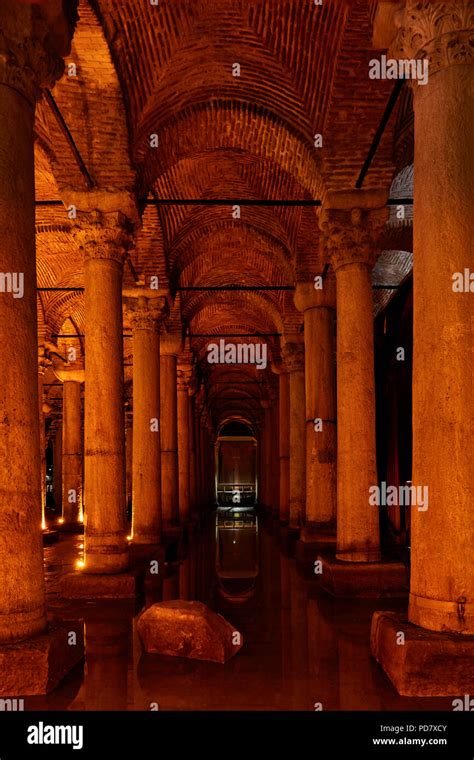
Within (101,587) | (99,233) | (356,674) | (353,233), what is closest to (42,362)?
(99,233)

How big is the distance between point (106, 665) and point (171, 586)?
3947 mm

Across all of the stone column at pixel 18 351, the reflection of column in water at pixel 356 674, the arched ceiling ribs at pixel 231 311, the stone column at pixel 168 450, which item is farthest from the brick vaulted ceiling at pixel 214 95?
the arched ceiling ribs at pixel 231 311

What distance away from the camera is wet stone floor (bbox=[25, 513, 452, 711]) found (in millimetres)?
4383

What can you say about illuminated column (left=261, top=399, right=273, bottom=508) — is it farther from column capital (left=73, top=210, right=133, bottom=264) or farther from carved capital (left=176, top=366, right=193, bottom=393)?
column capital (left=73, top=210, right=133, bottom=264)

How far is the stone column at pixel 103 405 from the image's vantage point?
819 centimetres

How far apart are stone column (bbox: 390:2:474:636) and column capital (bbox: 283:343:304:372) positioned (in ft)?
37.7

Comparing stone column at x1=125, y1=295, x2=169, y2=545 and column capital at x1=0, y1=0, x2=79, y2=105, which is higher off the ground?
column capital at x1=0, y1=0, x2=79, y2=105

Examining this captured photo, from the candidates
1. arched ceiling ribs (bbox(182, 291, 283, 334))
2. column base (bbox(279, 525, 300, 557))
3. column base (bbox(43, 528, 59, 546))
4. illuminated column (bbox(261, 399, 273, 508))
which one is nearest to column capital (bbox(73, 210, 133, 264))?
column base (bbox(279, 525, 300, 557))

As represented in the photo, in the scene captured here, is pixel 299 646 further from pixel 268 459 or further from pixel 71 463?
pixel 268 459

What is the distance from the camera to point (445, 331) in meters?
4.46

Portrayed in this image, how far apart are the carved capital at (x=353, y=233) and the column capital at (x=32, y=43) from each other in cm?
426

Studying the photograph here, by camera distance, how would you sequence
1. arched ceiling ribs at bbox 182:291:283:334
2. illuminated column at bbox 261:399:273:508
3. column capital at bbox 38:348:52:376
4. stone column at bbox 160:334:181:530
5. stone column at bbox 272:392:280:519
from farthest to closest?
illuminated column at bbox 261:399:273:508, stone column at bbox 272:392:280:519, arched ceiling ribs at bbox 182:291:283:334, column capital at bbox 38:348:52:376, stone column at bbox 160:334:181:530

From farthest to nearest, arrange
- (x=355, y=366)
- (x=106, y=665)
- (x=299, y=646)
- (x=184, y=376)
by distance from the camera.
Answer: (x=184, y=376), (x=355, y=366), (x=299, y=646), (x=106, y=665)
